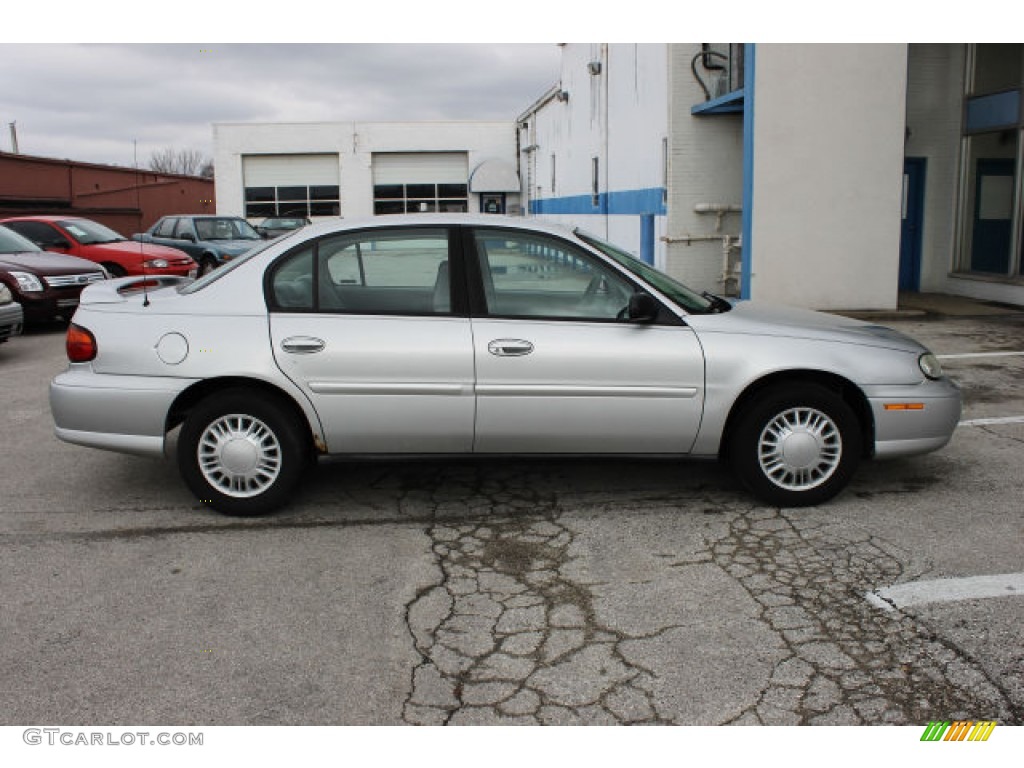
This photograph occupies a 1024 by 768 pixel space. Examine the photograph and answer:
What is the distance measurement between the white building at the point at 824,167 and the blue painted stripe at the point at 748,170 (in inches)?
1.0

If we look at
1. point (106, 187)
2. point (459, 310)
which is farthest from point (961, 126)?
point (106, 187)

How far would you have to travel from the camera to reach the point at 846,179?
45.1 feet

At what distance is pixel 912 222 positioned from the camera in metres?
16.3

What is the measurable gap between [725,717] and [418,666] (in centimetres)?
109

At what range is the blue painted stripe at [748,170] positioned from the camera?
13.5m

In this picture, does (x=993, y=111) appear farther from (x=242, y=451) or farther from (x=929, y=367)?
(x=242, y=451)

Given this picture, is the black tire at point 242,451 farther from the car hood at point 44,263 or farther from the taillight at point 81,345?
the car hood at point 44,263

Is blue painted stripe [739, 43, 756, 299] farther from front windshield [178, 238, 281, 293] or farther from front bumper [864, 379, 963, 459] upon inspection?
front windshield [178, 238, 281, 293]

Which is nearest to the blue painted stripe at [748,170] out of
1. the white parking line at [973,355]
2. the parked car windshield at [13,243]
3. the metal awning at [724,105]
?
the metal awning at [724,105]

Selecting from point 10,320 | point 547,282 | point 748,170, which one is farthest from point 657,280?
point 748,170

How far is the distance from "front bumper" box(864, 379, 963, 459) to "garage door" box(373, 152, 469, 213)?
36965 millimetres
